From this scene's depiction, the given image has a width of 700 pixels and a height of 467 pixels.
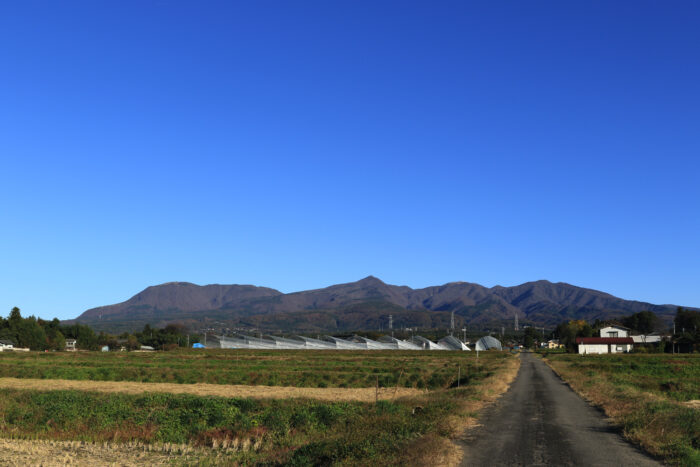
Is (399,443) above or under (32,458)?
above

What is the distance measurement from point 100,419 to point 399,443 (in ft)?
53.2

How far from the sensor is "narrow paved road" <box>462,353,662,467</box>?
55.6ft

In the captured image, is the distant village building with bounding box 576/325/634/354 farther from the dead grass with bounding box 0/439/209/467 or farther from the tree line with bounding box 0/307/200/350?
the dead grass with bounding box 0/439/209/467

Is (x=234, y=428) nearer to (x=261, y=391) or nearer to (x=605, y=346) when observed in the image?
(x=261, y=391)

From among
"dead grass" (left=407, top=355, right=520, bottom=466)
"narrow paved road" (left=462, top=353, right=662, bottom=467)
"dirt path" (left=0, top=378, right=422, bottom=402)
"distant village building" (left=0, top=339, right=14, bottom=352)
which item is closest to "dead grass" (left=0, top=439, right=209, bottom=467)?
"dead grass" (left=407, top=355, right=520, bottom=466)

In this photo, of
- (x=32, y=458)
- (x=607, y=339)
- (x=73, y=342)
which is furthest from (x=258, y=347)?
(x=32, y=458)

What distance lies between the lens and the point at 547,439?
799 inches

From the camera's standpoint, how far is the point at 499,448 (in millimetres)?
18656

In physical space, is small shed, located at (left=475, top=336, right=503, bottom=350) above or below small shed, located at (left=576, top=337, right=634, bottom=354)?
below

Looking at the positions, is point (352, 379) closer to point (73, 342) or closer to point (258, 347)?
point (258, 347)

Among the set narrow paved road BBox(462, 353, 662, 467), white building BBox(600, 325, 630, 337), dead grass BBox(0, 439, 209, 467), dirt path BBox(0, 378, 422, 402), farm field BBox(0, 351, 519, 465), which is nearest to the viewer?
narrow paved road BBox(462, 353, 662, 467)

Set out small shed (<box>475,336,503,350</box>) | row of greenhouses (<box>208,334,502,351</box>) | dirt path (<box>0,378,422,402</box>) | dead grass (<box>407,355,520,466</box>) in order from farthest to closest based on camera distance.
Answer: small shed (<box>475,336,503,350</box>) → row of greenhouses (<box>208,334,502,351</box>) → dirt path (<box>0,378,422,402</box>) → dead grass (<box>407,355,520,466</box>)

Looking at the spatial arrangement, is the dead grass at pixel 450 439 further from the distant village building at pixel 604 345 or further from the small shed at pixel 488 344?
the small shed at pixel 488 344

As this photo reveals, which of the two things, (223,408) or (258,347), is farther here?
(258,347)
